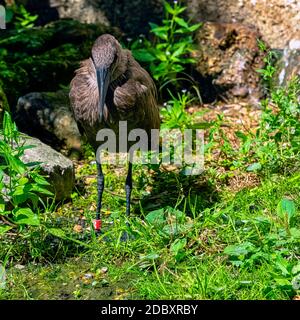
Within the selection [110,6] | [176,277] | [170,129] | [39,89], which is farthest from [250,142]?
[110,6]

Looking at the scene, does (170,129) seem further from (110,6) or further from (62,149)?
(110,6)

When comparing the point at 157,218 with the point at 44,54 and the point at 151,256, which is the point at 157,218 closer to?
the point at 151,256

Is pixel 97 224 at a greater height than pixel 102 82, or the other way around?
pixel 102 82

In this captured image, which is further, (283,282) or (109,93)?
(109,93)

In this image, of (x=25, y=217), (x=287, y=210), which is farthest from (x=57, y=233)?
(x=287, y=210)

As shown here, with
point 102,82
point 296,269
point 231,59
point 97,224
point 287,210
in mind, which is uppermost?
point 102,82

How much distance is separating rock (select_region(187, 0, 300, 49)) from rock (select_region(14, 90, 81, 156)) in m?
2.16

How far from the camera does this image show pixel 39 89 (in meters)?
6.89

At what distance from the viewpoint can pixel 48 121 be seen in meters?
6.18

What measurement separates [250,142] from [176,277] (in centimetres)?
186

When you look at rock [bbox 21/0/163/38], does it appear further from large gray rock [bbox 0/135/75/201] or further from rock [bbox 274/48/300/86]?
large gray rock [bbox 0/135/75/201]

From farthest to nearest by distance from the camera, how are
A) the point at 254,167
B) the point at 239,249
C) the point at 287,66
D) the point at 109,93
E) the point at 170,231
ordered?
the point at 287,66 < the point at 254,167 < the point at 109,93 < the point at 170,231 < the point at 239,249

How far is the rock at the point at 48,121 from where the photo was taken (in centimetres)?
616

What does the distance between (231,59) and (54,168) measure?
2.64m
